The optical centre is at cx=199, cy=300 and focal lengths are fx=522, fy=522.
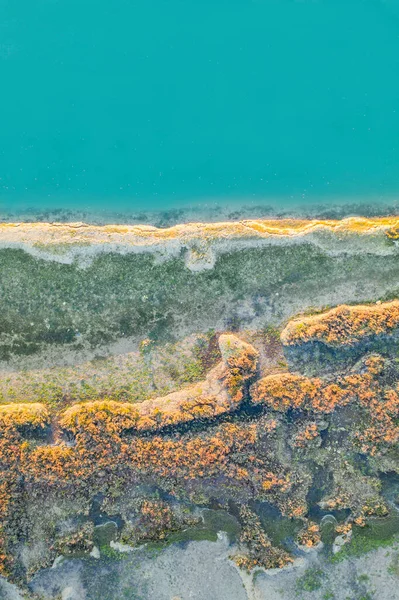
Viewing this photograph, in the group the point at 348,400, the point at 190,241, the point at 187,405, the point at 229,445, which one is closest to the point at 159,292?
the point at 190,241

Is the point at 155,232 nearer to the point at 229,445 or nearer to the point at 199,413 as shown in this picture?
the point at 199,413

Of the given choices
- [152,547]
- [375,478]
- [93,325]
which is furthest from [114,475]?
[375,478]

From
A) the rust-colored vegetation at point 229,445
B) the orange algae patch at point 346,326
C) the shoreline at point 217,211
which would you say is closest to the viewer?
the rust-colored vegetation at point 229,445

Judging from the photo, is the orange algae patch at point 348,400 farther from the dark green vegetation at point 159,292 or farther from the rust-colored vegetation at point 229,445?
the dark green vegetation at point 159,292

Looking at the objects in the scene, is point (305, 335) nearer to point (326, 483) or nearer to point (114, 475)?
point (326, 483)

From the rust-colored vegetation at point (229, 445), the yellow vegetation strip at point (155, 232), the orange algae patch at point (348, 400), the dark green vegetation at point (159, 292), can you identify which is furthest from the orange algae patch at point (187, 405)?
the yellow vegetation strip at point (155, 232)

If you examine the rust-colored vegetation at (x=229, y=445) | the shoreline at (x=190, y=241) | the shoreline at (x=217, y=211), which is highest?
the shoreline at (x=217, y=211)
